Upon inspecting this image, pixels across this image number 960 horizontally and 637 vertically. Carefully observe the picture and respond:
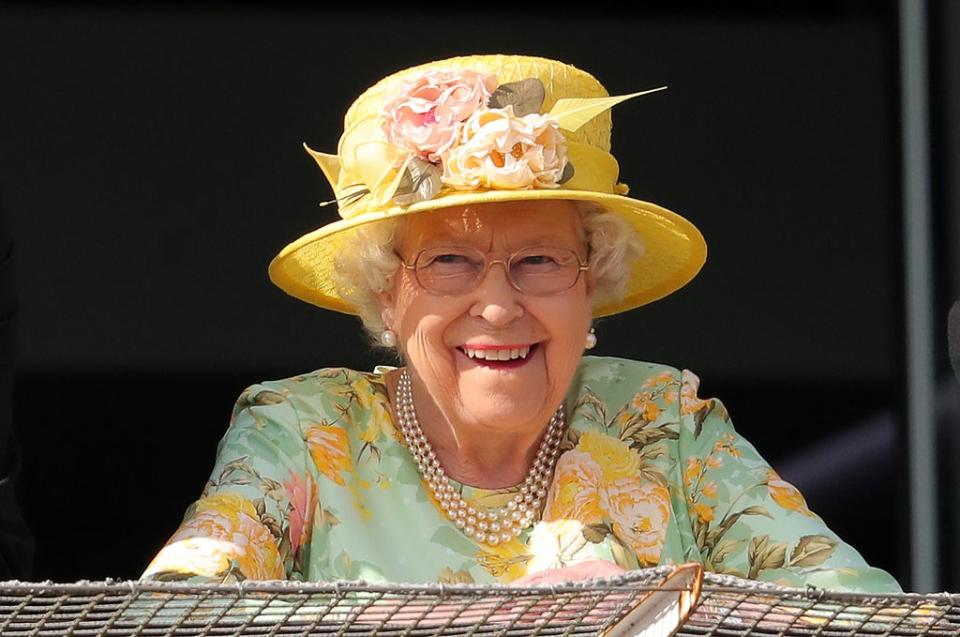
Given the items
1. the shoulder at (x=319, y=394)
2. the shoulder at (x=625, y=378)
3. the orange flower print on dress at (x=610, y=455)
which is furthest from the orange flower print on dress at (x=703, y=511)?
the shoulder at (x=319, y=394)

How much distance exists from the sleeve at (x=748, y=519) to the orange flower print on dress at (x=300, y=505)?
547 mm

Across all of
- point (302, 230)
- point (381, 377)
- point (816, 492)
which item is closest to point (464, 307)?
point (381, 377)

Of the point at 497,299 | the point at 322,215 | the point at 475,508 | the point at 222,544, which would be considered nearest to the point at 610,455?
the point at 475,508

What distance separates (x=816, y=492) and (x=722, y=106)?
920 mm

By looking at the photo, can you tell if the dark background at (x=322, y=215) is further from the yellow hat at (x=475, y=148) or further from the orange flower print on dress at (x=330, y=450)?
the orange flower print on dress at (x=330, y=450)

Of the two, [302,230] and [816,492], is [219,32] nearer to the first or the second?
[302,230]

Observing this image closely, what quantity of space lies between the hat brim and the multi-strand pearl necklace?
0.19m

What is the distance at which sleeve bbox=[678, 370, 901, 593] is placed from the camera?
2.78 metres

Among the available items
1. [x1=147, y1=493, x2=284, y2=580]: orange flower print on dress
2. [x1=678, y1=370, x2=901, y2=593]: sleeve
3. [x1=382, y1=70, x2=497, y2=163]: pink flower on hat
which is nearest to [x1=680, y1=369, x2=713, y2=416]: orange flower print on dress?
[x1=678, y1=370, x2=901, y2=593]: sleeve

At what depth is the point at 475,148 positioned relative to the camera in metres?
2.80

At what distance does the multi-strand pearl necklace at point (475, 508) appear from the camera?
291 cm

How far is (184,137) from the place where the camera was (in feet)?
14.9

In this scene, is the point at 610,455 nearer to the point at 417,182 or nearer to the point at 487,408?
the point at 487,408

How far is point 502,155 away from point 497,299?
196 mm
